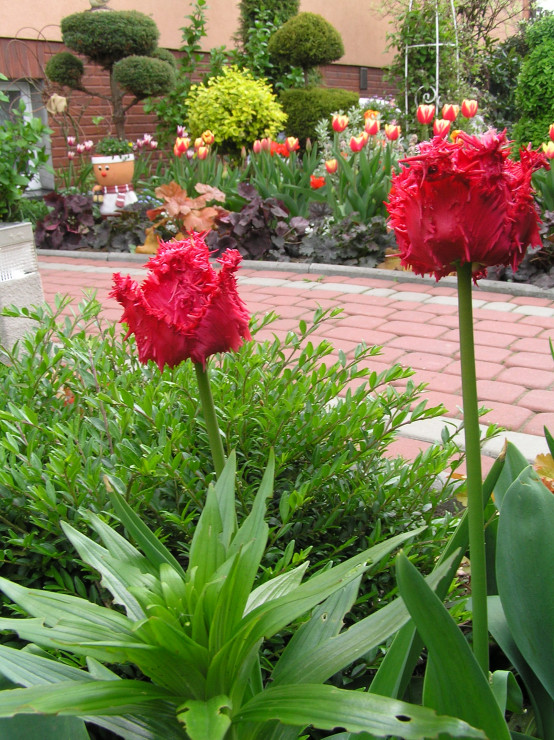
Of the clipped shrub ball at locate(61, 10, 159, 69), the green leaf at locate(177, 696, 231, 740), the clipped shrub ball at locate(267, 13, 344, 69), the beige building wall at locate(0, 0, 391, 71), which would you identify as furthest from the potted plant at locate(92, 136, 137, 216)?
the green leaf at locate(177, 696, 231, 740)

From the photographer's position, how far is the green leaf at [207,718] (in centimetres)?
82

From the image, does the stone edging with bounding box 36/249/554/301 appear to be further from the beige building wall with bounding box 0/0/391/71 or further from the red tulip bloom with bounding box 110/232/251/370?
the beige building wall with bounding box 0/0/391/71

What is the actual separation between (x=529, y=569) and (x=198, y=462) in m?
0.75

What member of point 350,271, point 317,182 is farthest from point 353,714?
point 317,182

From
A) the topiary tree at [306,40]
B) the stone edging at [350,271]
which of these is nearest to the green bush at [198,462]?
the stone edging at [350,271]

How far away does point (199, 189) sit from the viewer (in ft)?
23.4

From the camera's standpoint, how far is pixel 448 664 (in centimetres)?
83

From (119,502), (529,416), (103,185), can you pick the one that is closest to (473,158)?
(119,502)

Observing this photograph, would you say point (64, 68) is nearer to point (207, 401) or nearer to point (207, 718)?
point (207, 401)

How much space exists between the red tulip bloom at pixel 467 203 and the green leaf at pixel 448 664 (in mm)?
366

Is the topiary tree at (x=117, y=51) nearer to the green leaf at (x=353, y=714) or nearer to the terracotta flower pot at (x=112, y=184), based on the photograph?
the terracotta flower pot at (x=112, y=184)

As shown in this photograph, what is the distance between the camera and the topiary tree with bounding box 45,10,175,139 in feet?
30.2

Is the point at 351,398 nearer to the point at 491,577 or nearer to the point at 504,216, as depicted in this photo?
the point at 491,577

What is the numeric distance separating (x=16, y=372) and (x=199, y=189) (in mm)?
5232
